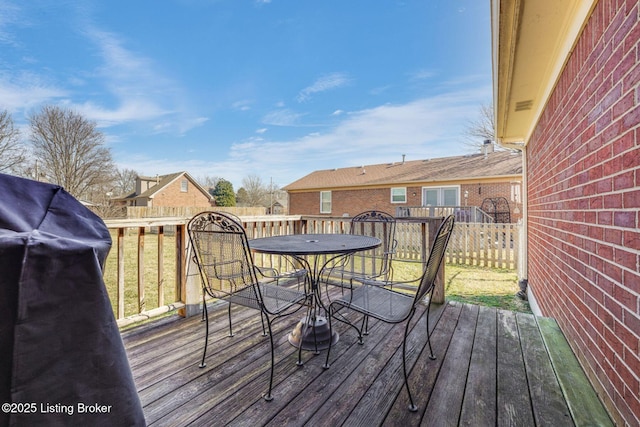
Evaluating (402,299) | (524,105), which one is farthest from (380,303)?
(524,105)

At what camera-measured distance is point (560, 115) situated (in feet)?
7.96

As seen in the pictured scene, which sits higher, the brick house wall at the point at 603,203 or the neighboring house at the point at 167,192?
the neighboring house at the point at 167,192

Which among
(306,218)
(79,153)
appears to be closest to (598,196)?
(306,218)

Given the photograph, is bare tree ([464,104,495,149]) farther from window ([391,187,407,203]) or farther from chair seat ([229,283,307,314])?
chair seat ([229,283,307,314])

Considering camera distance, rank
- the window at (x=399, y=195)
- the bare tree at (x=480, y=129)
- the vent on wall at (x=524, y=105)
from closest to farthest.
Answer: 1. the vent on wall at (x=524, y=105)
2. the window at (x=399, y=195)
3. the bare tree at (x=480, y=129)

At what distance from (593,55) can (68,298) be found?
8.42 feet

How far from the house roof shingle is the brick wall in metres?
11.1

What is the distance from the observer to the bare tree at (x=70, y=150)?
15538 millimetres

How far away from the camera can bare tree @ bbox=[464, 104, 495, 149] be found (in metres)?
14.7

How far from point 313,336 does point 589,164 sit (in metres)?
2.11

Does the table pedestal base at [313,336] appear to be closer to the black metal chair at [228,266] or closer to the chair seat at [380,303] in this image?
the black metal chair at [228,266]

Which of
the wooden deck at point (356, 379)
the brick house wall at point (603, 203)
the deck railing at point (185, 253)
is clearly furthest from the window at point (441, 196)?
the wooden deck at point (356, 379)

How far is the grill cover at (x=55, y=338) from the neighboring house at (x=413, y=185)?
11.9 metres

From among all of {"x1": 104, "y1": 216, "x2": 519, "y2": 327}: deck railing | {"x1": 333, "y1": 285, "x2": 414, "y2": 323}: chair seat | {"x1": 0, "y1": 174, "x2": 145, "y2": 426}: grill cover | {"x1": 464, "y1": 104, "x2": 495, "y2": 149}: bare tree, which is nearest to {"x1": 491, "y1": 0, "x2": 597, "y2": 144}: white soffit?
{"x1": 104, "y1": 216, "x2": 519, "y2": 327}: deck railing
